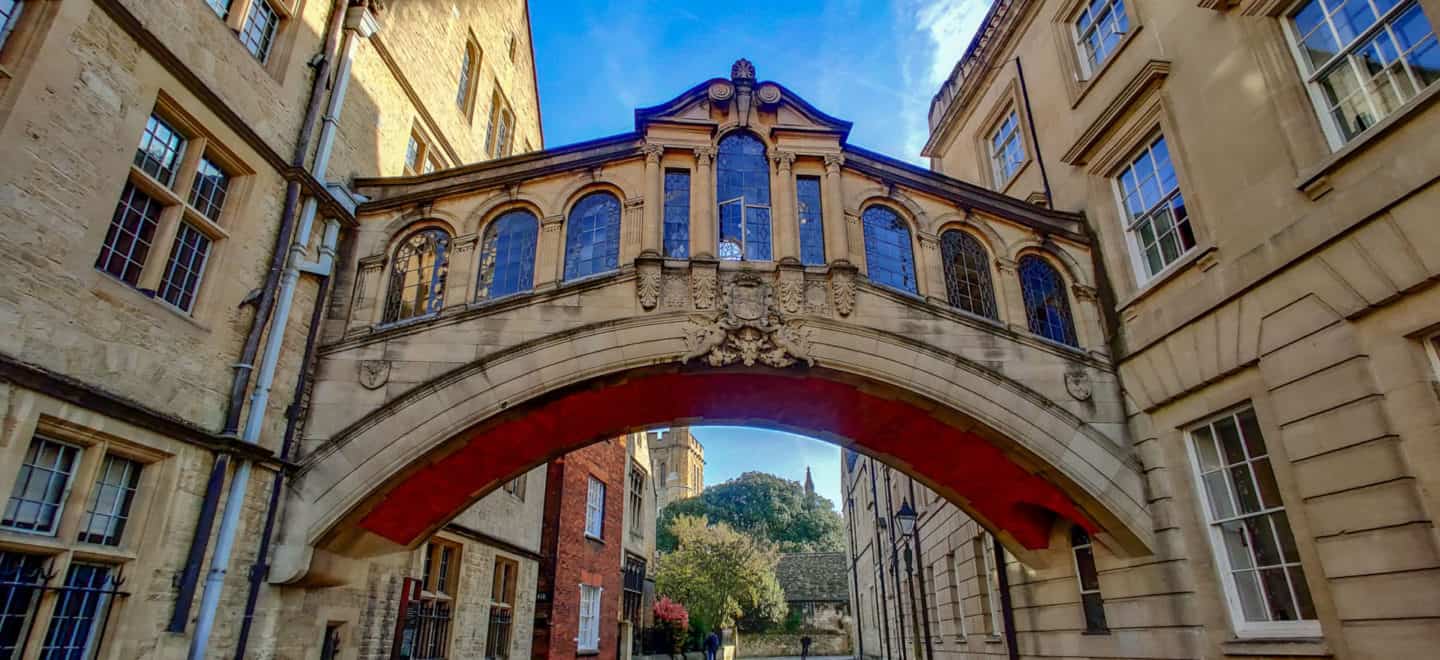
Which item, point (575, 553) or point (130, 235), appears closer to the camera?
point (130, 235)

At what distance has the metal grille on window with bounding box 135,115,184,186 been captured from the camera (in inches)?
277

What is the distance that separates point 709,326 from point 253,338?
5162 millimetres

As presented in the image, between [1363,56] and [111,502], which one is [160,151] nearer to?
[111,502]

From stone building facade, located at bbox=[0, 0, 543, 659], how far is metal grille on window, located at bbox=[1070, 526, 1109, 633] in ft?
32.3

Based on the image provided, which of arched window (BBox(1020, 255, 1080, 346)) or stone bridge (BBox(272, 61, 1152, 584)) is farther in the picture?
arched window (BBox(1020, 255, 1080, 346))

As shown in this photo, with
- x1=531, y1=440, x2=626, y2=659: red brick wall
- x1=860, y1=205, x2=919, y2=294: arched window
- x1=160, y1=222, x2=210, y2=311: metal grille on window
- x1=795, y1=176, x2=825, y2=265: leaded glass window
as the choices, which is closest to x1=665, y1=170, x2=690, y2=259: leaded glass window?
x1=795, y1=176, x2=825, y2=265: leaded glass window

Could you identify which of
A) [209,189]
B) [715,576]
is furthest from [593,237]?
[715,576]

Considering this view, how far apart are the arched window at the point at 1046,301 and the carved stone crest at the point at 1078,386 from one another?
0.67 meters

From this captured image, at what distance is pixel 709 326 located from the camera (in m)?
Answer: 9.38

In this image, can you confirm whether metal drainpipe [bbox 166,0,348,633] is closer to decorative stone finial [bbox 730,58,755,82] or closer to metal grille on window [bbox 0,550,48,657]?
metal grille on window [bbox 0,550,48,657]

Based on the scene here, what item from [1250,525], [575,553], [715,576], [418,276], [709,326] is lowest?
[1250,525]

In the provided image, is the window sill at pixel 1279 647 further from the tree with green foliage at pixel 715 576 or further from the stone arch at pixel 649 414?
the tree with green foliage at pixel 715 576

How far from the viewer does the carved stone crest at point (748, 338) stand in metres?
9.28

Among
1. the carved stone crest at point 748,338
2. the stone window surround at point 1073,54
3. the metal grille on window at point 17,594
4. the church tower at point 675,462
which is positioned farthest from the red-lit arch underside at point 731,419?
the church tower at point 675,462
